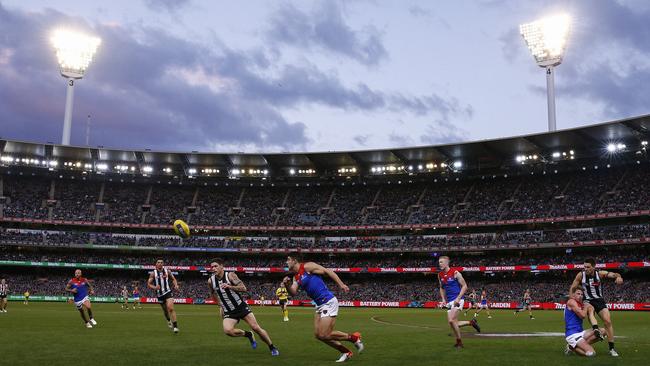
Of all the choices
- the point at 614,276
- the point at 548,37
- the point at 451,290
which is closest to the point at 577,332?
the point at 614,276

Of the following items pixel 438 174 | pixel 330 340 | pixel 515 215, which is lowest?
pixel 330 340

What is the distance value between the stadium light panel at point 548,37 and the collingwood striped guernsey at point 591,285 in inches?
2279

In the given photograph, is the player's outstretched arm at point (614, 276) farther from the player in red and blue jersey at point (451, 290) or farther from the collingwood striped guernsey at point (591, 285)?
the player in red and blue jersey at point (451, 290)

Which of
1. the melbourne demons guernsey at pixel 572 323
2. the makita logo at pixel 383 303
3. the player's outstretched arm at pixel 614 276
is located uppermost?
the player's outstretched arm at pixel 614 276

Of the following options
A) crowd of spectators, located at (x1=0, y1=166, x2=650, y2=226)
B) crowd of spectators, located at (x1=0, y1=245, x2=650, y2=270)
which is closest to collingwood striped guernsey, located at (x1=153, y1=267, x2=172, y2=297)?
crowd of spectators, located at (x1=0, y1=245, x2=650, y2=270)

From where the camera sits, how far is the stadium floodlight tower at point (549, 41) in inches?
2625

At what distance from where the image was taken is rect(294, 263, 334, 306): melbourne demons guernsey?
1355 cm

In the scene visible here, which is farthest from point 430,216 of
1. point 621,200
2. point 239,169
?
point 239,169

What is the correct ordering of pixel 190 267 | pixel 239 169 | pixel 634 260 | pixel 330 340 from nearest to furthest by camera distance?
pixel 330 340 → pixel 634 260 → pixel 190 267 → pixel 239 169

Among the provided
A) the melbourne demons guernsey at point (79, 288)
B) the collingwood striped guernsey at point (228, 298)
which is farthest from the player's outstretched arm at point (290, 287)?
the melbourne demons guernsey at point (79, 288)

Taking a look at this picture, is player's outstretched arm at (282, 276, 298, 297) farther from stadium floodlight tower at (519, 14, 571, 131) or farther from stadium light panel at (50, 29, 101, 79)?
stadium light panel at (50, 29, 101, 79)

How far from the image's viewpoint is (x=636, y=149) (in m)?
66.4

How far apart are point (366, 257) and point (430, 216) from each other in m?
10.8

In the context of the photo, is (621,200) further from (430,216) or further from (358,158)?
(358,158)
